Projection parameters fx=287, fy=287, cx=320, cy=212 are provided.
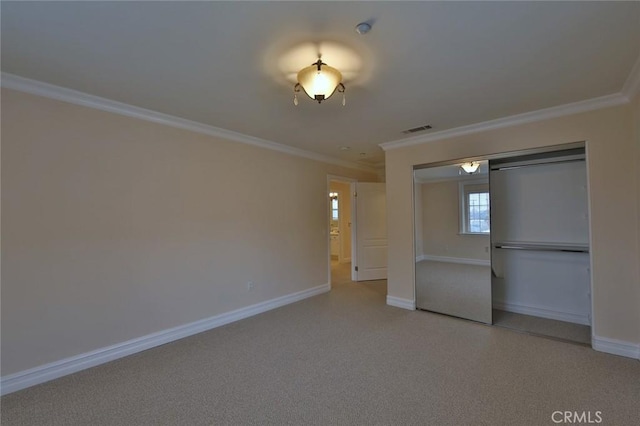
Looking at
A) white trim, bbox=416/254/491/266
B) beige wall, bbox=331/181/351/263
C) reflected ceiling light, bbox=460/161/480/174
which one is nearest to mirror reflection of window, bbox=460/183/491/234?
reflected ceiling light, bbox=460/161/480/174

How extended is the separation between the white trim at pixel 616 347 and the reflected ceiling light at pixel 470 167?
2146 millimetres

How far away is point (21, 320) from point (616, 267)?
5.36 metres

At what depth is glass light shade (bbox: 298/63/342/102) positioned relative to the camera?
82.1 inches

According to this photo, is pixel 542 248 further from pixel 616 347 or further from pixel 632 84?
pixel 632 84

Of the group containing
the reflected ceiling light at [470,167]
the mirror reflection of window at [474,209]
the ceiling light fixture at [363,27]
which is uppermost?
the ceiling light fixture at [363,27]

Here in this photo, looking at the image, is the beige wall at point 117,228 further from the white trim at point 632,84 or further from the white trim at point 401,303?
the white trim at point 632,84

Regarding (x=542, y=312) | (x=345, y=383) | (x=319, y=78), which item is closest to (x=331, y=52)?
(x=319, y=78)

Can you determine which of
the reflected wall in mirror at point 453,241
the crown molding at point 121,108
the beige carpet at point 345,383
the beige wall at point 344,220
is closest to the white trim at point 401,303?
the reflected wall in mirror at point 453,241

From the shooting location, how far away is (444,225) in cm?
408

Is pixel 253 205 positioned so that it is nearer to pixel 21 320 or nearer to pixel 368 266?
pixel 21 320

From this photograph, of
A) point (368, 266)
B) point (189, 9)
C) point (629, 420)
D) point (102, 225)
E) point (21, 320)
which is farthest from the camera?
point (368, 266)

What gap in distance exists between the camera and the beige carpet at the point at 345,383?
1.99 meters

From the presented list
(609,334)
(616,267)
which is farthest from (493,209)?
(609,334)

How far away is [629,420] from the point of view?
190 cm
